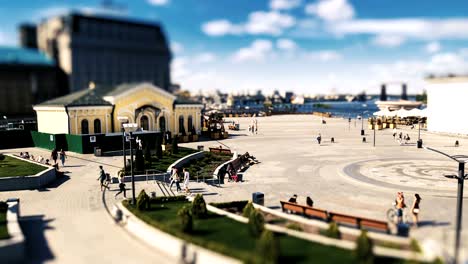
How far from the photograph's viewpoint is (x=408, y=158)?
1420 inches

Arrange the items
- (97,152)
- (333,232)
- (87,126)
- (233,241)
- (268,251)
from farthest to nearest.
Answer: (87,126) → (97,152) → (333,232) → (233,241) → (268,251)

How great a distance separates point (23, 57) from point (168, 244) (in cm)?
9310

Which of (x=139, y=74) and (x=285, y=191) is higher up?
(x=139, y=74)

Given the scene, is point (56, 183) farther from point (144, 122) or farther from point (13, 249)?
point (144, 122)

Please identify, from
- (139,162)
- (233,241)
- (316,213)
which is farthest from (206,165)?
(233,241)

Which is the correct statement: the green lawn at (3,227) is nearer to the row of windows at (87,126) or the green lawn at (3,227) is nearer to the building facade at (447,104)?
the row of windows at (87,126)

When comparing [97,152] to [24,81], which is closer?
[97,152]

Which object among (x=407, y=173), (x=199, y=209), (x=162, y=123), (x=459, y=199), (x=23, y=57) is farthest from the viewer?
(x=23, y=57)

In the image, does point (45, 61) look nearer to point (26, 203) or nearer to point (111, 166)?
point (111, 166)

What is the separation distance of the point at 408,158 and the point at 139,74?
93.7 meters

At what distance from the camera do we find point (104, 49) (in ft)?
360

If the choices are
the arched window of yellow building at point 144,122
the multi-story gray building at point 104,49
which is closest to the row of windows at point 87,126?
the arched window of yellow building at point 144,122

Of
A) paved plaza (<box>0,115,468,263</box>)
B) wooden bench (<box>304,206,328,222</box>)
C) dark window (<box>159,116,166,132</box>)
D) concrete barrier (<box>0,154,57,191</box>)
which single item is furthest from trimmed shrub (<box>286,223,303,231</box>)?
dark window (<box>159,116,166,132</box>)

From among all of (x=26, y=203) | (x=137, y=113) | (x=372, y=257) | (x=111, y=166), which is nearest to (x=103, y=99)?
(x=137, y=113)
